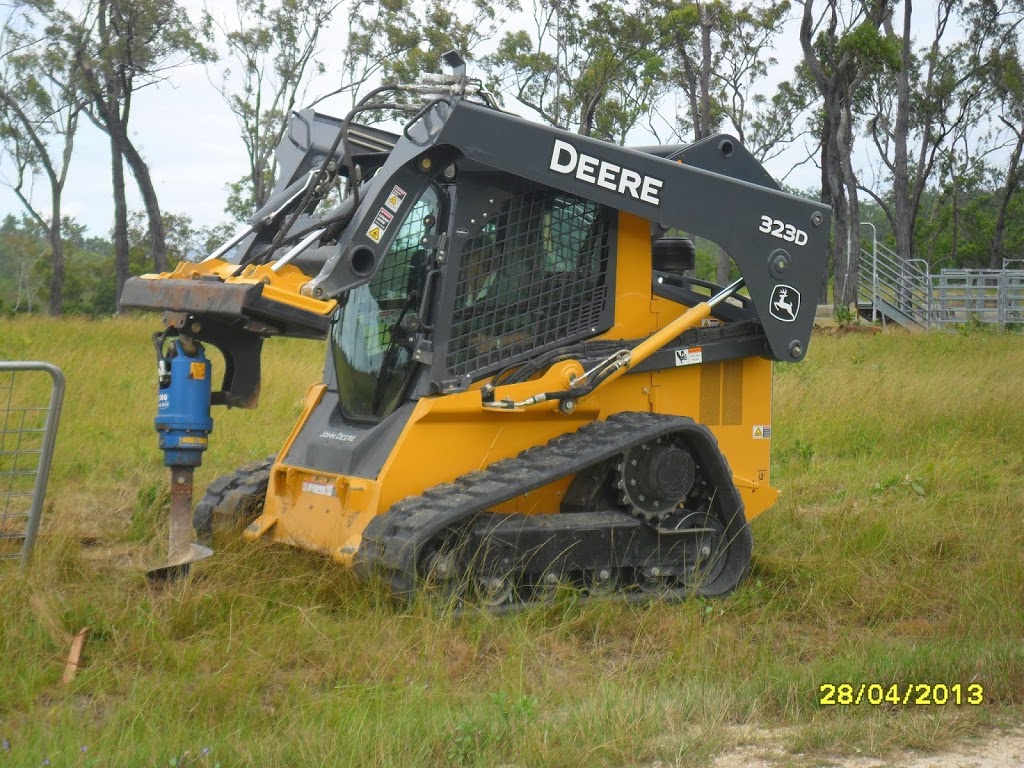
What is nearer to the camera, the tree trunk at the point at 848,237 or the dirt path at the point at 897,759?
the dirt path at the point at 897,759

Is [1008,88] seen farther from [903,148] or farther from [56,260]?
[56,260]

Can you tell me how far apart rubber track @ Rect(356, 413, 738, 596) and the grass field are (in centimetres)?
22

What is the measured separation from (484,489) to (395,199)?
1.46 m

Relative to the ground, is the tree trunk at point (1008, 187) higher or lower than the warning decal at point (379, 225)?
higher

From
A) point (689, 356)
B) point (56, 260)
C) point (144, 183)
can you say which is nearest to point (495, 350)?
point (689, 356)

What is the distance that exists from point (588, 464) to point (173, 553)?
2.01 m

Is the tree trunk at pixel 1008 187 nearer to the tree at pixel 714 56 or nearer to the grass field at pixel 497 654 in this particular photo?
the tree at pixel 714 56

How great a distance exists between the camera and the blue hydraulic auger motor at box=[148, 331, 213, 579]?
5488mm

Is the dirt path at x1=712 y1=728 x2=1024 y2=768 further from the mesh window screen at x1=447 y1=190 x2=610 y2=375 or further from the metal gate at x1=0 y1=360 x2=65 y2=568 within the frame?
the metal gate at x1=0 y1=360 x2=65 y2=568

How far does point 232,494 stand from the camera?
6531 mm

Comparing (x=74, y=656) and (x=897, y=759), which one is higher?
(x=74, y=656)

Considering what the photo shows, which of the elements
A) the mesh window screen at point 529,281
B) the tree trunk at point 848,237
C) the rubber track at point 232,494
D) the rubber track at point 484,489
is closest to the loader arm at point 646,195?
the mesh window screen at point 529,281
